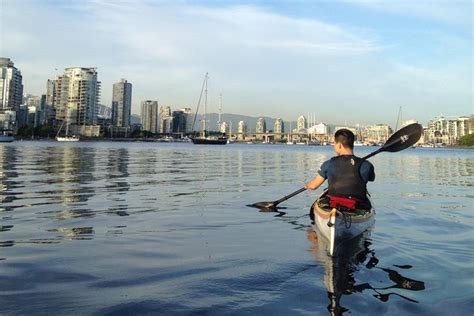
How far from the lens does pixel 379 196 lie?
2008 cm

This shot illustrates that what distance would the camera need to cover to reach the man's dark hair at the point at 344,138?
383 inches

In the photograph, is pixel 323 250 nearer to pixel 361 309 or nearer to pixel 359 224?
pixel 359 224

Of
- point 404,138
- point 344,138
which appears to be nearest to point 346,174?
point 344,138

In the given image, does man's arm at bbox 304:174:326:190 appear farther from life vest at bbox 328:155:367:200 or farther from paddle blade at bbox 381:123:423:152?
paddle blade at bbox 381:123:423:152

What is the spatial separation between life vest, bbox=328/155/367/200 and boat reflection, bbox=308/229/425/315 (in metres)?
1.08

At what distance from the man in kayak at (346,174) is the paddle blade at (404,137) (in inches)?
191

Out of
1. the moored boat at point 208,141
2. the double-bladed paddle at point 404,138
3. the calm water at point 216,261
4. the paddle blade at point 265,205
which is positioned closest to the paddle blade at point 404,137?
the double-bladed paddle at point 404,138

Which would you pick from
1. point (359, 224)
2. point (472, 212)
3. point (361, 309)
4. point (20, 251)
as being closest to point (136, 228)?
point (20, 251)

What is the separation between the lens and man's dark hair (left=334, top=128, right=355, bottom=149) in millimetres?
9719

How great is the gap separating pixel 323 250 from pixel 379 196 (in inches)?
465

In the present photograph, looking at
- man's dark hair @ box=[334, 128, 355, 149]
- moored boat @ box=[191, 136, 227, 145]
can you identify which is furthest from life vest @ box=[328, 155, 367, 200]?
moored boat @ box=[191, 136, 227, 145]

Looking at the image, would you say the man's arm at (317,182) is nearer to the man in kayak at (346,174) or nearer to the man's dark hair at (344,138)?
the man in kayak at (346,174)

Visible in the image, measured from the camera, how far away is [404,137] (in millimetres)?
14219

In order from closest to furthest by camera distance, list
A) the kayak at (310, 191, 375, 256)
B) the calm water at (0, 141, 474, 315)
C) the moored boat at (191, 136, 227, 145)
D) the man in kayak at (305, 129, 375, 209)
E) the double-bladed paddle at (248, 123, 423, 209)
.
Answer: the calm water at (0, 141, 474, 315), the kayak at (310, 191, 375, 256), the man in kayak at (305, 129, 375, 209), the double-bladed paddle at (248, 123, 423, 209), the moored boat at (191, 136, 227, 145)
